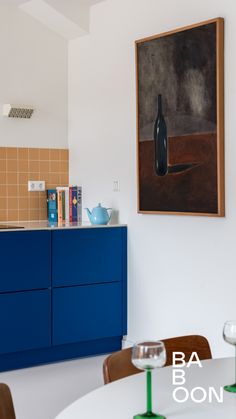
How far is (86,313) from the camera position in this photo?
492 centimetres

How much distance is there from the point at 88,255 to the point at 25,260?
19.6 inches

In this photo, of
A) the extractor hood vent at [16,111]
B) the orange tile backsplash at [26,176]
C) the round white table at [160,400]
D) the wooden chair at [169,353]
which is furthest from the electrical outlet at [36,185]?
the round white table at [160,400]

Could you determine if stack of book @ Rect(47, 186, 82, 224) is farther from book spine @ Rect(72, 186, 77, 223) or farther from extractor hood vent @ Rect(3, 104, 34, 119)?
extractor hood vent @ Rect(3, 104, 34, 119)

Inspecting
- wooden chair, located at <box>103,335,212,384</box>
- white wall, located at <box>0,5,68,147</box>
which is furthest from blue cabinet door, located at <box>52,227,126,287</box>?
wooden chair, located at <box>103,335,212,384</box>

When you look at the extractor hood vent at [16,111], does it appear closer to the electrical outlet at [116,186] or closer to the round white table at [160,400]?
the electrical outlet at [116,186]

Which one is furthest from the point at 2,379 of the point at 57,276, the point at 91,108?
the point at 91,108

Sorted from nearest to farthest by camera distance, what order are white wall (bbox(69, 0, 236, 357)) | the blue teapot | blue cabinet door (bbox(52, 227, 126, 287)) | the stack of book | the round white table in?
the round white table
white wall (bbox(69, 0, 236, 357))
blue cabinet door (bbox(52, 227, 126, 287))
the blue teapot
the stack of book

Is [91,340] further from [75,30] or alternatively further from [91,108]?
[75,30]

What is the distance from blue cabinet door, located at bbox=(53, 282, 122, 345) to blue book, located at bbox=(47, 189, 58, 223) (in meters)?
0.80

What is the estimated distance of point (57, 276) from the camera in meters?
4.79

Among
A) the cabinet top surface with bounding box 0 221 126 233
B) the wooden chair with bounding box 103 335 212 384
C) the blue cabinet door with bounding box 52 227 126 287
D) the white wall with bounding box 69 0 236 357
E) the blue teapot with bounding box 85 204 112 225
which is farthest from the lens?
the blue teapot with bounding box 85 204 112 225

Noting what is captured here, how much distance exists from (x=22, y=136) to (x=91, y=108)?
0.58 m

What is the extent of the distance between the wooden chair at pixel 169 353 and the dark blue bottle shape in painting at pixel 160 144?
2.43 metres

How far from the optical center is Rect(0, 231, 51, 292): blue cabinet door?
4.54 metres
